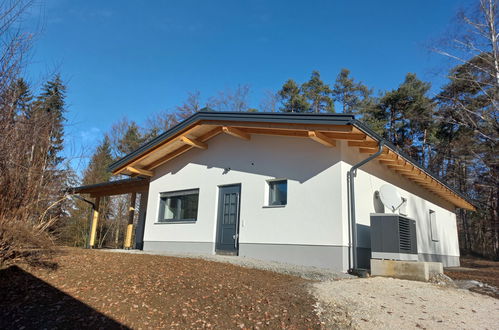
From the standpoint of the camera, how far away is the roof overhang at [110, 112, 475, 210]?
24.5 feet

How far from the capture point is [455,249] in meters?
16.0

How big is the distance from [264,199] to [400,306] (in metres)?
5.00

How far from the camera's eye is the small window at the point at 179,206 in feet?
37.3

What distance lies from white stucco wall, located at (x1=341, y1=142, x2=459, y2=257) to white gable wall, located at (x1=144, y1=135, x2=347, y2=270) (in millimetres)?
423

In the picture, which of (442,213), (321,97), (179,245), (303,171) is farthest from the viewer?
(321,97)

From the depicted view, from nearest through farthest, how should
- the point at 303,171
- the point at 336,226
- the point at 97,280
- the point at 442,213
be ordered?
1. the point at 97,280
2. the point at 336,226
3. the point at 303,171
4. the point at 442,213

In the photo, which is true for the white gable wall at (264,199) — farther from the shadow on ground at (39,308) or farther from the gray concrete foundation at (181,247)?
the shadow on ground at (39,308)

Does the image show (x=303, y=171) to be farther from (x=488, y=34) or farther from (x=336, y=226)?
(x=488, y=34)

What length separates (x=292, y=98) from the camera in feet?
84.6

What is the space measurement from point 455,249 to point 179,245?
13255 millimetres

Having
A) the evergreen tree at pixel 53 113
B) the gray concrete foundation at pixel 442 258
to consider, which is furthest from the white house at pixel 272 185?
the evergreen tree at pixel 53 113

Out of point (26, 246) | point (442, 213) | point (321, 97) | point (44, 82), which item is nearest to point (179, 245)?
point (26, 246)

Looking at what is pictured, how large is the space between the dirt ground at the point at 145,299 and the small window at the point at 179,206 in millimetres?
5245

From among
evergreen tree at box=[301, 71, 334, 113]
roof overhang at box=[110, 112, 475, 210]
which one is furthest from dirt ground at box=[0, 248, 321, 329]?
evergreen tree at box=[301, 71, 334, 113]
